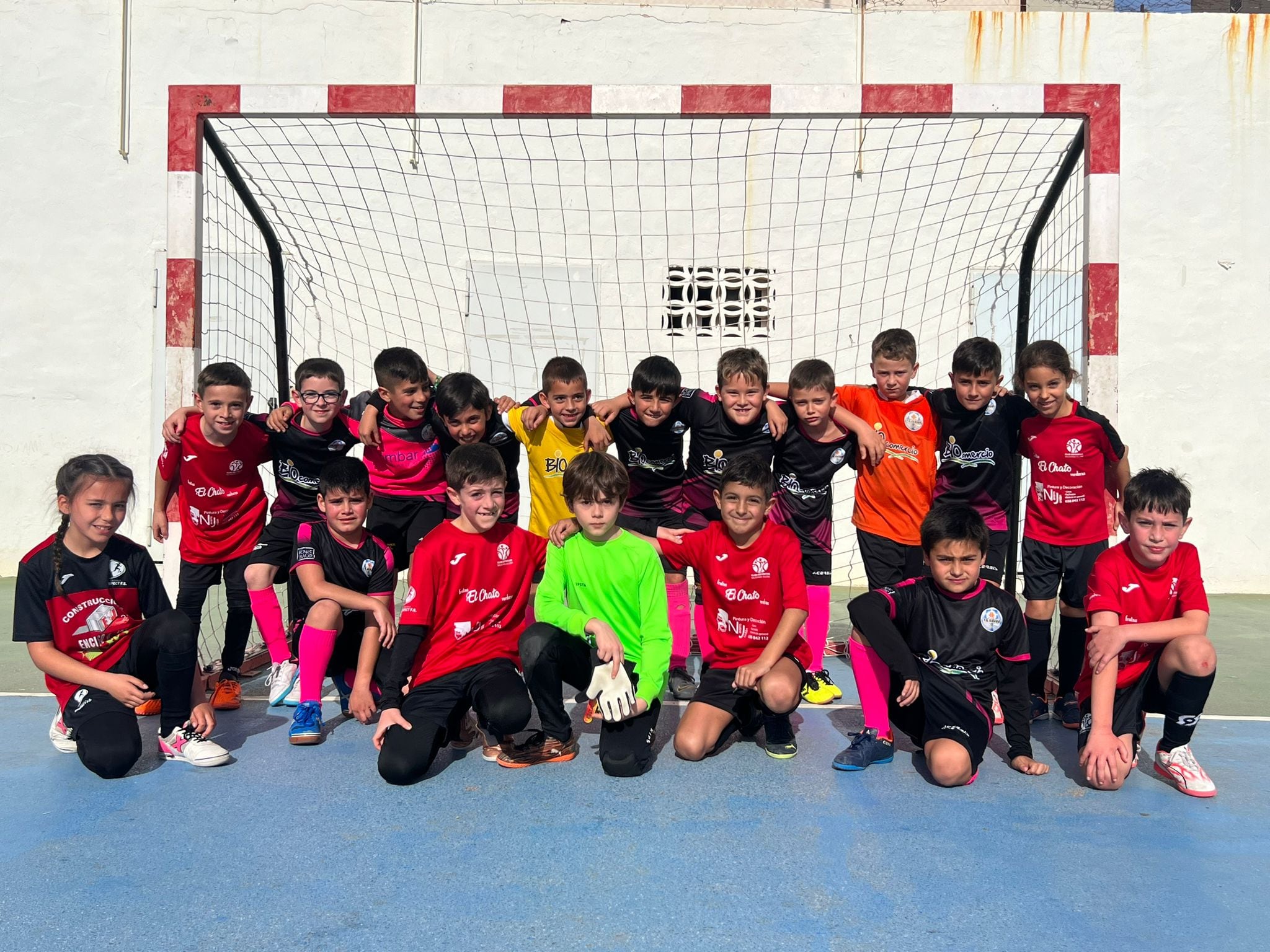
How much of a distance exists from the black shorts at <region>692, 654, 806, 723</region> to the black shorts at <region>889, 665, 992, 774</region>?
358 mm

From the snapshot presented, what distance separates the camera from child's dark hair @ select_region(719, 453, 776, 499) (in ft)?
10.1

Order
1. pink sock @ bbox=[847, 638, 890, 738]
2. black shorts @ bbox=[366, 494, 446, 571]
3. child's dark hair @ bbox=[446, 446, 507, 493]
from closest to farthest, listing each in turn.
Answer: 1. pink sock @ bbox=[847, 638, 890, 738]
2. child's dark hair @ bbox=[446, 446, 507, 493]
3. black shorts @ bbox=[366, 494, 446, 571]

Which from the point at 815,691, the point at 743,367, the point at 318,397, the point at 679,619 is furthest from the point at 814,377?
the point at 318,397

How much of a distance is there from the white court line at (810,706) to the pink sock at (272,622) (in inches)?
7.3

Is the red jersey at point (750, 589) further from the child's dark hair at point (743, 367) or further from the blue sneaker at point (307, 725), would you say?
the blue sneaker at point (307, 725)

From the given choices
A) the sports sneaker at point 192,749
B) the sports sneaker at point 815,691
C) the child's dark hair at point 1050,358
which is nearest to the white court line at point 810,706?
the sports sneaker at point 815,691

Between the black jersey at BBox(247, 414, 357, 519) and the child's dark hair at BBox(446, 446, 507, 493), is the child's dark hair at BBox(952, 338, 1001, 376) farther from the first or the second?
the black jersey at BBox(247, 414, 357, 519)

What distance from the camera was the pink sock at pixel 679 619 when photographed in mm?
3711

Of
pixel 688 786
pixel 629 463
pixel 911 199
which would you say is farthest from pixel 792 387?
pixel 911 199

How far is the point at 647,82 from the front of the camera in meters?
6.42

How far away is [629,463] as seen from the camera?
402 cm

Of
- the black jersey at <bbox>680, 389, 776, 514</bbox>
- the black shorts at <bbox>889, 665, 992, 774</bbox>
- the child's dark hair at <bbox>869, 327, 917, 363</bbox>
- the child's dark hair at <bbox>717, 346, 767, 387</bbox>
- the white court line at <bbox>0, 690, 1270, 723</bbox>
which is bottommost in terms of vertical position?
the white court line at <bbox>0, 690, 1270, 723</bbox>

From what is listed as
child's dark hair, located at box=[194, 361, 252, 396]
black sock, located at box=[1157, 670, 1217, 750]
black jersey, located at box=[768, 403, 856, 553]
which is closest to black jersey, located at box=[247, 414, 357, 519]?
child's dark hair, located at box=[194, 361, 252, 396]

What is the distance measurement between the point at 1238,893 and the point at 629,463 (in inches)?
99.2
